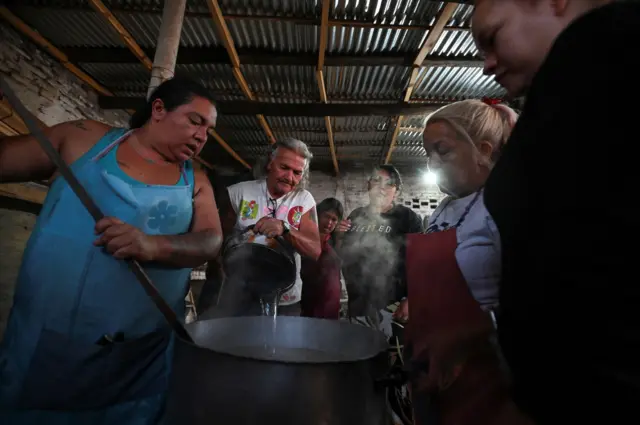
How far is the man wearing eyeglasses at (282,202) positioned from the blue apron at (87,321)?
1234 millimetres

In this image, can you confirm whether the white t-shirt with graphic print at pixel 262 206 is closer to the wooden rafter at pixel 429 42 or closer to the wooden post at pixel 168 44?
the wooden post at pixel 168 44

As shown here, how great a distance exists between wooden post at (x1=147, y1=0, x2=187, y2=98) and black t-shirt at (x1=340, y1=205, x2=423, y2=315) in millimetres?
2878

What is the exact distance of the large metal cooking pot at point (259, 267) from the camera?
6.86ft

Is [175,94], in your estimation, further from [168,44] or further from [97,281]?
[168,44]

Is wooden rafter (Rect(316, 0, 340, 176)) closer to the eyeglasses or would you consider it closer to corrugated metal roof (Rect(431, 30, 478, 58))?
corrugated metal roof (Rect(431, 30, 478, 58))

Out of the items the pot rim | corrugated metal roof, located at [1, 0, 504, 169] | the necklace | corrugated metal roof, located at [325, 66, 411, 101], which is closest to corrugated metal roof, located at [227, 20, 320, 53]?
corrugated metal roof, located at [1, 0, 504, 169]

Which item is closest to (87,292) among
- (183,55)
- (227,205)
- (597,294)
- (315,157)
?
(227,205)

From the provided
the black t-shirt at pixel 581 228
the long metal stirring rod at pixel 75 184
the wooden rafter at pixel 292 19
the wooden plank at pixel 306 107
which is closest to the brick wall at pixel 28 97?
the wooden plank at pixel 306 107

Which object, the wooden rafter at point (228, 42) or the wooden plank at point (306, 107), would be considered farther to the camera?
the wooden plank at point (306, 107)

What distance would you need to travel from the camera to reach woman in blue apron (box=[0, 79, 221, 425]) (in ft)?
4.55

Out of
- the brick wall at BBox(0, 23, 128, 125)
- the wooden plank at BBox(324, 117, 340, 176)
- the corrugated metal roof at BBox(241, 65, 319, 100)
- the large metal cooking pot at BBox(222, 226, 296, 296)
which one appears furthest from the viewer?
the wooden plank at BBox(324, 117, 340, 176)

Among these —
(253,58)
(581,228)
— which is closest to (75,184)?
(581,228)

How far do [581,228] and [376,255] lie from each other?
4.00 metres

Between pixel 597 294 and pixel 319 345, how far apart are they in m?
1.09
